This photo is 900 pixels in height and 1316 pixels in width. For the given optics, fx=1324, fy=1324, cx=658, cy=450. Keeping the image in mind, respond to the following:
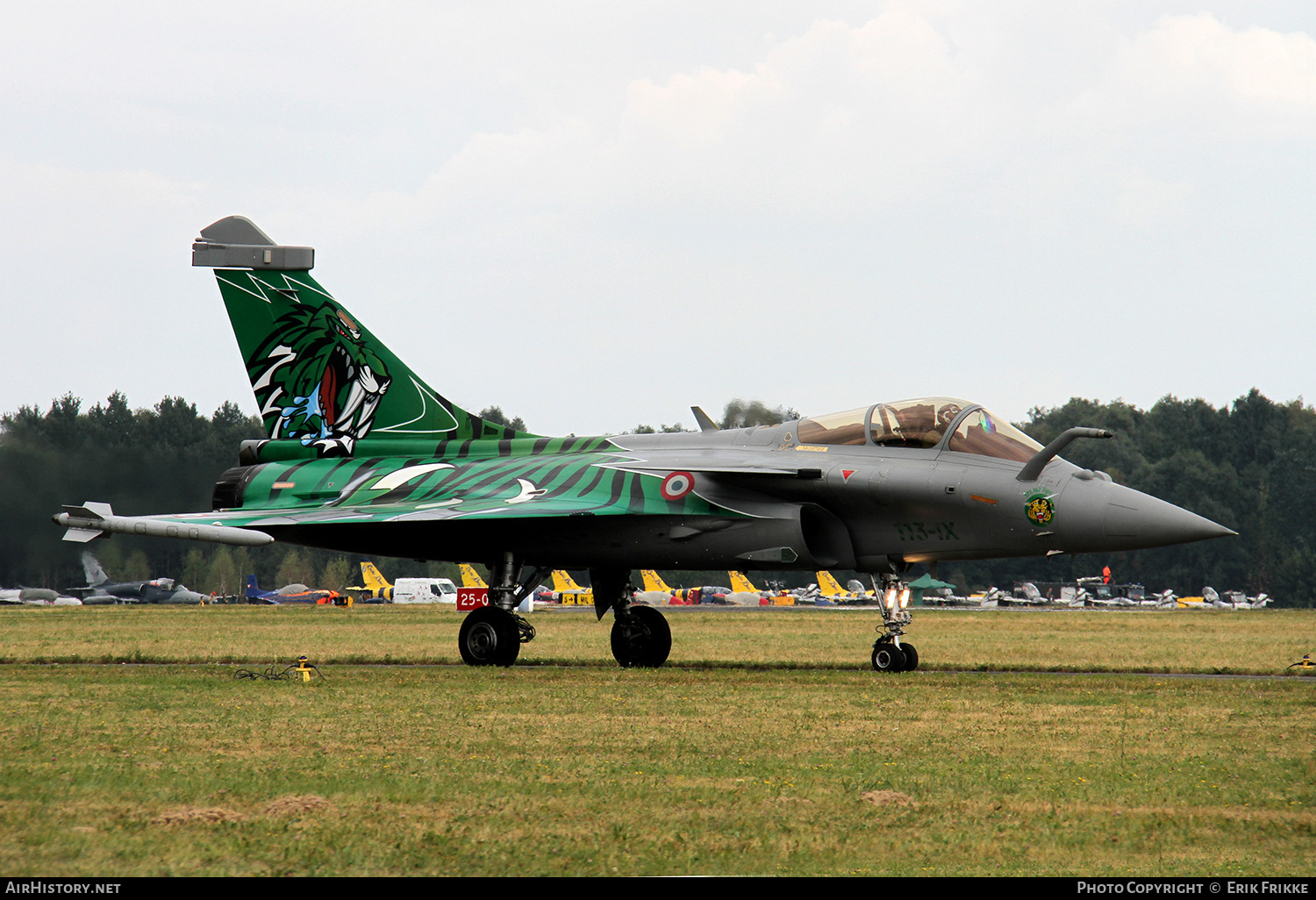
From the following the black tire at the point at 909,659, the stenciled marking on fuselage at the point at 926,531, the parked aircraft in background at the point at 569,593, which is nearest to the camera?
the stenciled marking on fuselage at the point at 926,531

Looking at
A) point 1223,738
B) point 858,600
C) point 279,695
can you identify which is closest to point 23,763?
point 279,695

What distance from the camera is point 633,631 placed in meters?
16.8

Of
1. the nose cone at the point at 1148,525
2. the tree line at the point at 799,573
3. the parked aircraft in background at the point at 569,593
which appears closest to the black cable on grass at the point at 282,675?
the nose cone at the point at 1148,525

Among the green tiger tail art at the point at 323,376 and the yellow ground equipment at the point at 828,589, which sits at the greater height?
the green tiger tail art at the point at 323,376

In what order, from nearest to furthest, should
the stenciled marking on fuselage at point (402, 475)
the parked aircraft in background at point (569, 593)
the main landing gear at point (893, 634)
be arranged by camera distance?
the main landing gear at point (893, 634) < the stenciled marking on fuselage at point (402, 475) < the parked aircraft in background at point (569, 593)

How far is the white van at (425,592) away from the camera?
6631 centimetres

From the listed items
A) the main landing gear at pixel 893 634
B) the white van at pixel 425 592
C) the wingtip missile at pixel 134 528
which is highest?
the wingtip missile at pixel 134 528

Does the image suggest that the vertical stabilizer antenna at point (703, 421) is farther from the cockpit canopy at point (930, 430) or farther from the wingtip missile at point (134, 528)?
the wingtip missile at point (134, 528)

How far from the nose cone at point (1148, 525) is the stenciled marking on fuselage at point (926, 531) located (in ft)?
5.25

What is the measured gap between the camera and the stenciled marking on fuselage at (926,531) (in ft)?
46.6

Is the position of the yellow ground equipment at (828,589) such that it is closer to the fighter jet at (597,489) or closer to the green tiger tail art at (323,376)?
the green tiger tail art at (323,376)

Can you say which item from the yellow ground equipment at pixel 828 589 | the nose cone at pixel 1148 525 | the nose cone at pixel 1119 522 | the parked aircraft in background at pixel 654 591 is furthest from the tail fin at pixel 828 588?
the nose cone at pixel 1148 525

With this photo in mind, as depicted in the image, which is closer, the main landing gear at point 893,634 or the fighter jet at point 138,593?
the main landing gear at point 893,634

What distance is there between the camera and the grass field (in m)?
5.43
